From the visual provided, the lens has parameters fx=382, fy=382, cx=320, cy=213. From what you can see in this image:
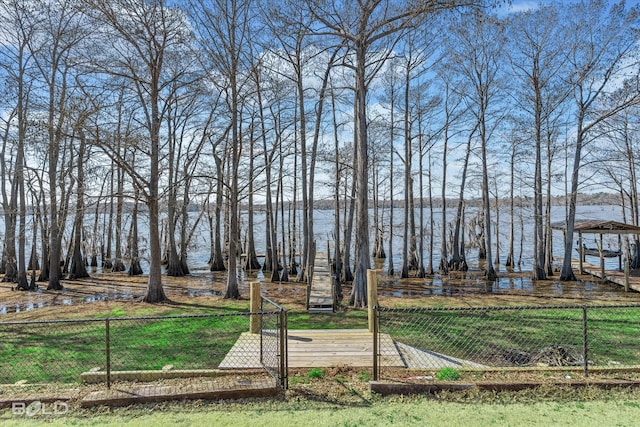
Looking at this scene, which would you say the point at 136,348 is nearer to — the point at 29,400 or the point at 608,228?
the point at 29,400

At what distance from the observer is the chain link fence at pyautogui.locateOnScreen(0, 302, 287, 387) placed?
4.82 metres

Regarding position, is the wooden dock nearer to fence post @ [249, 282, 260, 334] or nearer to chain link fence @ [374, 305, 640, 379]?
chain link fence @ [374, 305, 640, 379]

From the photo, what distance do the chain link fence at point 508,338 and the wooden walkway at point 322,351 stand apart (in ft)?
0.58

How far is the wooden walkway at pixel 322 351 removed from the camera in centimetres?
523

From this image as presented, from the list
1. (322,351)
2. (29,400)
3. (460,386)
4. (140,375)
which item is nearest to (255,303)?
(322,351)

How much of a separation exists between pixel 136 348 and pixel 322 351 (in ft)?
10.7

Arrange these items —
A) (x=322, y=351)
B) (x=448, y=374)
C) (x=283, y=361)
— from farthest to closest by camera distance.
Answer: (x=322, y=351) → (x=448, y=374) → (x=283, y=361)

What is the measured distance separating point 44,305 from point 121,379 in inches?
373

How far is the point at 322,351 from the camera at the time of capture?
575cm

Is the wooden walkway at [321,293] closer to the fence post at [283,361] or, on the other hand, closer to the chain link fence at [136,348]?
the chain link fence at [136,348]

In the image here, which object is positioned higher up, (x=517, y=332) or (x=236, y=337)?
(x=236, y=337)

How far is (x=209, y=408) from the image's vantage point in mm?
3912

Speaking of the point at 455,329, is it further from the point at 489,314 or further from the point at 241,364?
the point at 241,364

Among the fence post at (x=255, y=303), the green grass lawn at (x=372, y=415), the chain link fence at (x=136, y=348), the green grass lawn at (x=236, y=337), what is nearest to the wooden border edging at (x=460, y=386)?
the green grass lawn at (x=372, y=415)
